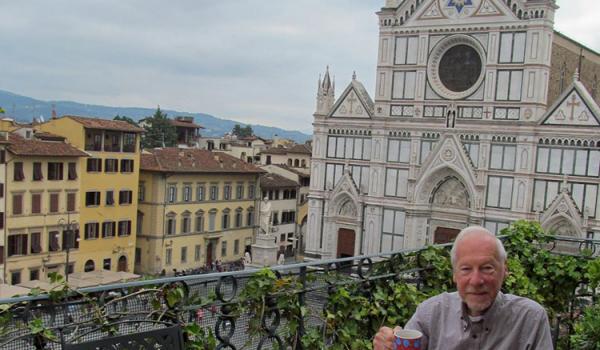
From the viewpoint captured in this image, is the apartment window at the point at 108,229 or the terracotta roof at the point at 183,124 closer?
the apartment window at the point at 108,229

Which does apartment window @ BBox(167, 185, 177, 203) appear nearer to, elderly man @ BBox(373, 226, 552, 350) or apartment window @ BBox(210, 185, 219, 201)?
apartment window @ BBox(210, 185, 219, 201)

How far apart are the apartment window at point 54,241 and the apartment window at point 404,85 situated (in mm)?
17205

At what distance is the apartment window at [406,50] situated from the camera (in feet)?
107

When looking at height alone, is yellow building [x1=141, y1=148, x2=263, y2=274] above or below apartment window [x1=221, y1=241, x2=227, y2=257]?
above

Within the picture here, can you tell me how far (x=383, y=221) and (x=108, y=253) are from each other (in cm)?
1368

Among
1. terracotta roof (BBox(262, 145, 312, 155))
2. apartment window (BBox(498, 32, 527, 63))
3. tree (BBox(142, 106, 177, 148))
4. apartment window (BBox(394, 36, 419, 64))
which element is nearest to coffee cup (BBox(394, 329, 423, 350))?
apartment window (BBox(498, 32, 527, 63))

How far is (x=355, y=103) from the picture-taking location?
34281 millimetres

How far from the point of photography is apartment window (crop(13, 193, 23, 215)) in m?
27.9

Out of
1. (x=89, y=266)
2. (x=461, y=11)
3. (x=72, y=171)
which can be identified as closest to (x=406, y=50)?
(x=461, y=11)

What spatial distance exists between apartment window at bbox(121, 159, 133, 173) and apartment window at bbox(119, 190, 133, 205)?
3.42 feet

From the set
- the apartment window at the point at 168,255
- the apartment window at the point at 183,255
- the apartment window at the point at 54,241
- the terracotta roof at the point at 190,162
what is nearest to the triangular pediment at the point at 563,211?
the terracotta roof at the point at 190,162

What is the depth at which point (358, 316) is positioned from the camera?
545 centimetres

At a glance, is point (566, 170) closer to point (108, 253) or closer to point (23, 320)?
point (108, 253)

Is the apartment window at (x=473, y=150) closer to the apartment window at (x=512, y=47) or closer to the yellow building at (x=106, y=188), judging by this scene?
the apartment window at (x=512, y=47)
